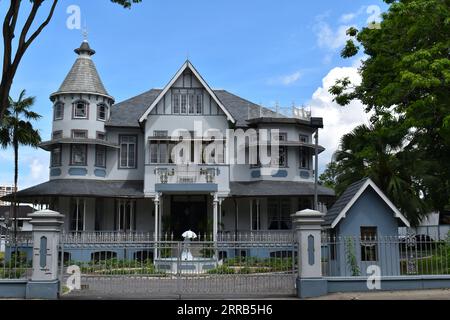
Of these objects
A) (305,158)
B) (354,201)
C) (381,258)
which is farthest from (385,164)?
(381,258)

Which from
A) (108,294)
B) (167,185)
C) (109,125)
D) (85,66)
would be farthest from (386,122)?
(85,66)

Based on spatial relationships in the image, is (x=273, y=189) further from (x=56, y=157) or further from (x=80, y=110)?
Result: (x=56, y=157)

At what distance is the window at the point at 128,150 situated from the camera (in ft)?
105

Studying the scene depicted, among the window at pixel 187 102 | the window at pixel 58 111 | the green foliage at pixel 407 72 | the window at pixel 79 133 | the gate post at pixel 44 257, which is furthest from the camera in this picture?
the window at pixel 58 111

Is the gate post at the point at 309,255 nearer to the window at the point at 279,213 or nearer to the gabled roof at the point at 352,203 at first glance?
the gabled roof at the point at 352,203

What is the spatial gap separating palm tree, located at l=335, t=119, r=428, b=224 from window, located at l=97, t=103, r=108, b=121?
14.0 metres

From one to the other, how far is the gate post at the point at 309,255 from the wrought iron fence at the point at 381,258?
1.29m

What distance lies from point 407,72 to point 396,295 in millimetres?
7855

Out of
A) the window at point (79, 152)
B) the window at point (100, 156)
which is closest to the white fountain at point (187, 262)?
the window at point (100, 156)

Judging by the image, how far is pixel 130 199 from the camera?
30.8m

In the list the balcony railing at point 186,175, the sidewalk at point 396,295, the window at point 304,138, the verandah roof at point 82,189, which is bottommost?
the sidewalk at point 396,295

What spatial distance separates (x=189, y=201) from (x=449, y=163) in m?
16.0

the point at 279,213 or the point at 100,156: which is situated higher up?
the point at 100,156

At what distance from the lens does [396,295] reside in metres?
13.8
